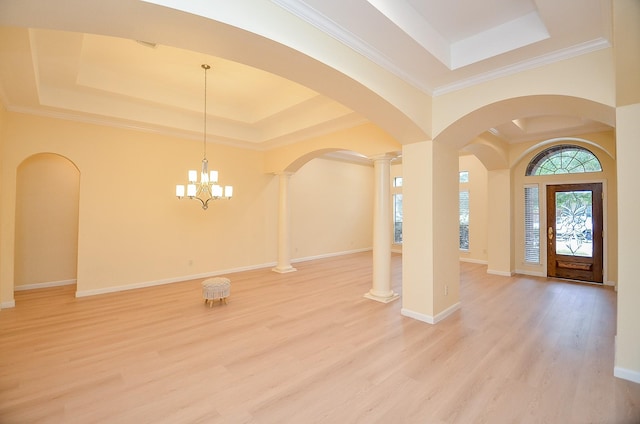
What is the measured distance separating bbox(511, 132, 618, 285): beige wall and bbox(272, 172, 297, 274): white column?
18.4 ft

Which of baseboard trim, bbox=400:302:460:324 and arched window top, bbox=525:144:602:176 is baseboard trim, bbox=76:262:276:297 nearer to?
baseboard trim, bbox=400:302:460:324

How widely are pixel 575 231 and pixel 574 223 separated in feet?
0.59

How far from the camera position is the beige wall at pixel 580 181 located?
5.73m

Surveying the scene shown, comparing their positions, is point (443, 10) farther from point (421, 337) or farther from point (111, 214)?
point (111, 214)

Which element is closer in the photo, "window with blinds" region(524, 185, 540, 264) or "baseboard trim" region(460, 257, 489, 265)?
"window with blinds" region(524, 185, 540, 264)

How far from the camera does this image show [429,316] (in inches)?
157

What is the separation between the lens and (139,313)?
4285 millimetres

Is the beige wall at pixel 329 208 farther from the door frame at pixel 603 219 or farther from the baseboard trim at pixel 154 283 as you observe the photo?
the door frame at pixel 603 219

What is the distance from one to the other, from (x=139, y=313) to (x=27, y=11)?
391cm

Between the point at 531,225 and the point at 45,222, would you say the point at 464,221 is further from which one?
the point at 45,222

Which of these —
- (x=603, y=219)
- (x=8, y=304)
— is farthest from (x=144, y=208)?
(x=603, y=219)

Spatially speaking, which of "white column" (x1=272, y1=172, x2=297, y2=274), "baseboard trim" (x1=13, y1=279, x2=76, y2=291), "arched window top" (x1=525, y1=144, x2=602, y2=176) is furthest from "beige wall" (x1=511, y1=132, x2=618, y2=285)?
"baseboard trim" (x1=13, y1=279, x2=76, y2=291)

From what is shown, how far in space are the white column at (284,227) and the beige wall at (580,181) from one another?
18.4 feet

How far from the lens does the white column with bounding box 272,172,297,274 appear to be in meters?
7.27
